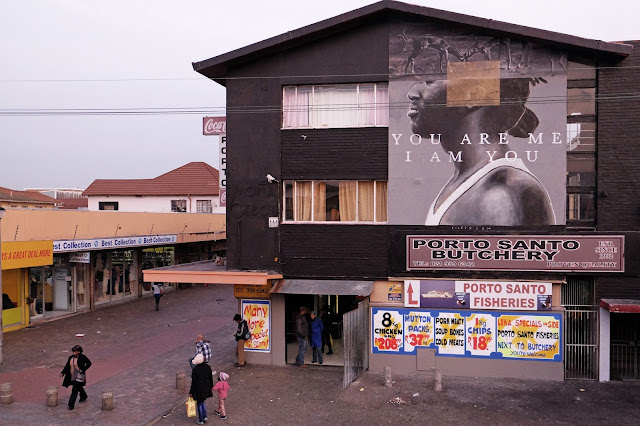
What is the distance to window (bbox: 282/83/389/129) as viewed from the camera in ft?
54.3

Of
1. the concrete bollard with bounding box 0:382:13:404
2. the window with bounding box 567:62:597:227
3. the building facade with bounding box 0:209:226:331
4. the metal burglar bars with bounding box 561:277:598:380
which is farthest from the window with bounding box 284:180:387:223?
the building facade with bounding box 0:209:226:331

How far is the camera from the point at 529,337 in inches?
616

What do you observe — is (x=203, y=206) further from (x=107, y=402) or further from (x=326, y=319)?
(x=107, y=402)

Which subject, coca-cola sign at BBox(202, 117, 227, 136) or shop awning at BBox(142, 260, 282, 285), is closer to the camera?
shop awning at BBox(142, 260, 282, 285)

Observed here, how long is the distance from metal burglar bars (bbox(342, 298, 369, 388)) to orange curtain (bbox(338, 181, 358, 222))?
2.62 metres

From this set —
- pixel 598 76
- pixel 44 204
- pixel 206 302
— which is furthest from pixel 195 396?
pixel 44 204

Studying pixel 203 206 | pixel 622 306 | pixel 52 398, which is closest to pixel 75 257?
pixel 52 398

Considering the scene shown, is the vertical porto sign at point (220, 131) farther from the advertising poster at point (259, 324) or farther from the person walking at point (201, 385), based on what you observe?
the person walking at point (201, 385)

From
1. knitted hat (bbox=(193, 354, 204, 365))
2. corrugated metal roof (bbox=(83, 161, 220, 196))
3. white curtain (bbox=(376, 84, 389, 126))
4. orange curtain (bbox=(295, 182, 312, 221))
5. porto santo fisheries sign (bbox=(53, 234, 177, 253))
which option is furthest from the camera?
corrugated metal roof (bbox=(83, 161, 220, 196))

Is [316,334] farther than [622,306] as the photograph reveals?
Yes

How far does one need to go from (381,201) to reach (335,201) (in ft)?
4.71

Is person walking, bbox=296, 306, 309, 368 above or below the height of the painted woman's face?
below

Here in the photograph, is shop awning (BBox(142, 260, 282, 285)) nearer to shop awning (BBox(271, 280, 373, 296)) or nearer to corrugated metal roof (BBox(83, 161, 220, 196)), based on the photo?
shop awning (BBox(271, 280, 373, 296))

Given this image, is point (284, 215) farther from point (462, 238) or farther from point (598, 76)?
point (598, 76)
